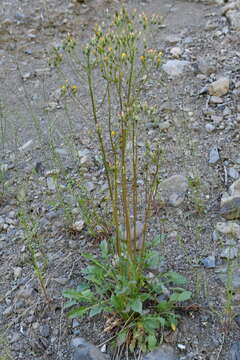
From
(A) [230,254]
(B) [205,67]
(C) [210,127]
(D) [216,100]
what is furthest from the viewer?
(B) [205,67]

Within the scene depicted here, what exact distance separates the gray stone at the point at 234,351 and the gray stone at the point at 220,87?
7.98 ft

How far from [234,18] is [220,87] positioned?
1.57m

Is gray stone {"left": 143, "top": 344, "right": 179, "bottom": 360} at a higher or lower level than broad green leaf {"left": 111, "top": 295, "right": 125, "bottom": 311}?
lower

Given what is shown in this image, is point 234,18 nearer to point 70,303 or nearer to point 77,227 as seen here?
point 77,227

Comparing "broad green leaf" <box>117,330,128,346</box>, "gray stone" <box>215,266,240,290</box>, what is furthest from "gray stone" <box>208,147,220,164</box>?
"broad green leaf" <box>117,330,128,346</box>

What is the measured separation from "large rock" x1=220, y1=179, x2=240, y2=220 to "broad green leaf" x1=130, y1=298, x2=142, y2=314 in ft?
3.25

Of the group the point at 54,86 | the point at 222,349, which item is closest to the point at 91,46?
the point at 222,349

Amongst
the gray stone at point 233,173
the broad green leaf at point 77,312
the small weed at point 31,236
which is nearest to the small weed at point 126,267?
the broad green leaf at point 77,312

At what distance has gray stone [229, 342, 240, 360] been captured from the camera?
214 centimetres

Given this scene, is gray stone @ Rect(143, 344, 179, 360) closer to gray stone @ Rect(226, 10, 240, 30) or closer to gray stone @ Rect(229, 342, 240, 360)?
gray stone @ Rect(229, 342, 240, 360)

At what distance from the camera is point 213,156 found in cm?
339

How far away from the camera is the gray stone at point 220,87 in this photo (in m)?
3.94

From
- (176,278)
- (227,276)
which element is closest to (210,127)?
(227,276)

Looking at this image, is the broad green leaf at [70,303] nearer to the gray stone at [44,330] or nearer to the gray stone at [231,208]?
the gray stone at [44,330]
